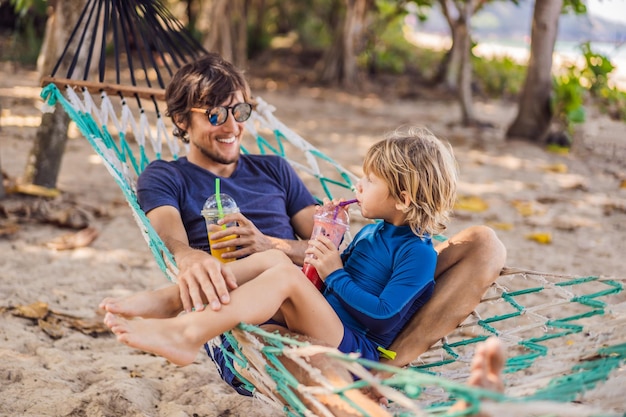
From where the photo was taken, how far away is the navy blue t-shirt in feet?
6.61

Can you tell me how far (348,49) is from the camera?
9.22m

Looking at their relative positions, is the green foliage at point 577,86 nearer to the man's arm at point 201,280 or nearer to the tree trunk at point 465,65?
the tree trunk at point 465,65

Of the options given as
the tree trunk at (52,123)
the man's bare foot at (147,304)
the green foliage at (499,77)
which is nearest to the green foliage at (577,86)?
the green foliage at (499,77)

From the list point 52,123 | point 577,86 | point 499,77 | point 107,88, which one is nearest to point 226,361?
point 107,88

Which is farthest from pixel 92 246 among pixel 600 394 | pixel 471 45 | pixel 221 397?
pixel 471 45

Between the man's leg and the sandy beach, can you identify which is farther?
the sandy beach

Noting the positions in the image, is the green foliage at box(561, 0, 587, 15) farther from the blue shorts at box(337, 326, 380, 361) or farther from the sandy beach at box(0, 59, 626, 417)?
the blue shorts at box(337, 326, 380, 361)

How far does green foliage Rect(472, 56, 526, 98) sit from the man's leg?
26.1ft

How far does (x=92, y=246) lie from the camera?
10.6 feet

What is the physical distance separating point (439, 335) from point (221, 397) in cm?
68

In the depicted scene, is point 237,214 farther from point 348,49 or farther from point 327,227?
point 348,49

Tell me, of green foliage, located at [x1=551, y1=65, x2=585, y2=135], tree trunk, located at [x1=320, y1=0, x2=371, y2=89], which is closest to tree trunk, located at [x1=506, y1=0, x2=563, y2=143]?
green foliage, located at [x1=551, y1=65, x2=585, y2=135]

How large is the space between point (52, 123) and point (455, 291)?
8.11 feet

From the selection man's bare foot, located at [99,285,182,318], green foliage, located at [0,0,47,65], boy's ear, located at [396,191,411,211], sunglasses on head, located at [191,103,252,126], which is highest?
green foliage, located at [0,0,47,65]
